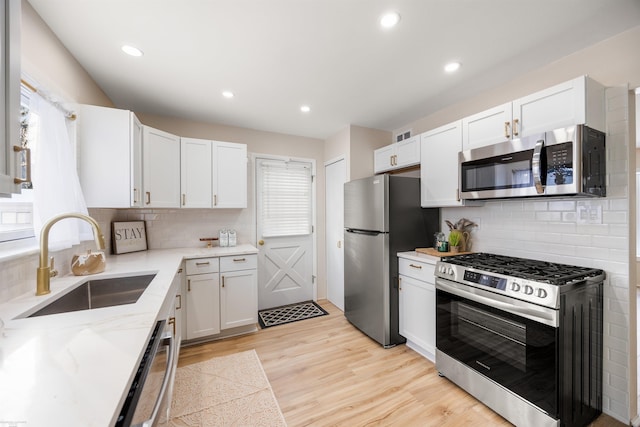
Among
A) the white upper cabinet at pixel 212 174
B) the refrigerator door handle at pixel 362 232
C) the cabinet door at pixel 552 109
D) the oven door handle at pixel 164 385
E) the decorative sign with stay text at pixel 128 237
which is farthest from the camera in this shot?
the white upper cabinet at pixel 212 174

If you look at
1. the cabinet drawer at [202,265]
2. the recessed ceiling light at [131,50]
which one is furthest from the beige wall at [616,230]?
the recessed ceiling light at [131,50]

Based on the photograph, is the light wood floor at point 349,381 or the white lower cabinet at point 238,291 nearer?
the light wood floor at point 349,381

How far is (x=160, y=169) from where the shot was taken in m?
2.63

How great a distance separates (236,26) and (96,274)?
189 centimetres

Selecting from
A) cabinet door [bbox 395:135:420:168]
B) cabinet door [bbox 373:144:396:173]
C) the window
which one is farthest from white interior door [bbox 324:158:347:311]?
the window

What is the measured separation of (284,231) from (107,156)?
218cm

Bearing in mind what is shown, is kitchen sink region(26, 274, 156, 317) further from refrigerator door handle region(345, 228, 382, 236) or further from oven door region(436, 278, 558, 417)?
oven door region(436, 278, 558, 417)

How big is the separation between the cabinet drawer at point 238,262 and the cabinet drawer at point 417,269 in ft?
5.32

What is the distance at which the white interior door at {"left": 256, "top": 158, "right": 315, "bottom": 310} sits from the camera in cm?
358

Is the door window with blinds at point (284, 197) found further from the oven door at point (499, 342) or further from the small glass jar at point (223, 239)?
the oven door at point (499, 342)

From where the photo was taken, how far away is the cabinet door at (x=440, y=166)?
2346mm

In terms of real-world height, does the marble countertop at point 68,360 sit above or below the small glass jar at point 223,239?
below

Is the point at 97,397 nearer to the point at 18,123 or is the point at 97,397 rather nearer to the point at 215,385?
the point at 18,123

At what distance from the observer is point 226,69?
2057 mm
